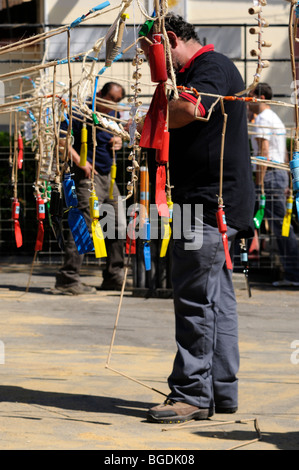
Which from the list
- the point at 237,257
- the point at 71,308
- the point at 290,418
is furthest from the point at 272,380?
the point at 237,257

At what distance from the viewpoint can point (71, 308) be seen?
7074 millimetres

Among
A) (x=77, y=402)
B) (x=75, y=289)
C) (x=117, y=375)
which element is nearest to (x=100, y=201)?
(x=75, y=289)

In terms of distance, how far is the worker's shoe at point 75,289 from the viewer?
307 inches

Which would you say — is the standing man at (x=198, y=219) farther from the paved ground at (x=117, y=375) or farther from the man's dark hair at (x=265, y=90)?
the man's dark hair at (x=265, y=90)

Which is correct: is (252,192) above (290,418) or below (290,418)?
above

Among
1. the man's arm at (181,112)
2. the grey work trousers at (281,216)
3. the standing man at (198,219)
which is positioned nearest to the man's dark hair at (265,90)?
the grey work trousers at (281,216)

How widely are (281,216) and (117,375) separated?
4330mm

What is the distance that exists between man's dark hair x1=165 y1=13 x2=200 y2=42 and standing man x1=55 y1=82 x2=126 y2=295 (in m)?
3.46

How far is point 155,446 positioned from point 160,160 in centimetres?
115

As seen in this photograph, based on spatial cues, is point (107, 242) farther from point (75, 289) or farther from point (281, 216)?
point (281, 216)

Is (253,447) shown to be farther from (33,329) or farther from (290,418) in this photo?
(33,329)

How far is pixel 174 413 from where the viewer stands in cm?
380

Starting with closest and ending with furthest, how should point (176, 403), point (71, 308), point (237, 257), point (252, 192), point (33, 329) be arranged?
point (176, 403), point (252, 192), point (33, 329), point (71, 308), point (237, 257)

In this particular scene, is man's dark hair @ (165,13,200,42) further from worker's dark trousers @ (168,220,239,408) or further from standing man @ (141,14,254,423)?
worker's dark trousers @ (168,220,239,408)
